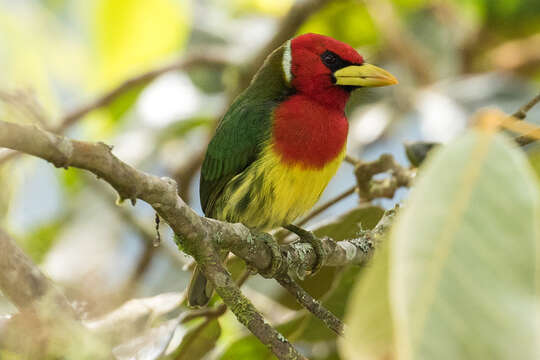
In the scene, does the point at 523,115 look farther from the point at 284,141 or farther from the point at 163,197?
the point at 163,197

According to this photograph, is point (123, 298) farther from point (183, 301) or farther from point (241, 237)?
point (241, 237)

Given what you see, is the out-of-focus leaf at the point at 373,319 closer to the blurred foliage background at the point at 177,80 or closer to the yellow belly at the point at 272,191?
the yellow belly at the point at 272,191

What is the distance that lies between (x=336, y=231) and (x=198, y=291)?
48 cm

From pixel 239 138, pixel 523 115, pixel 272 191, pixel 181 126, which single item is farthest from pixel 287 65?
pixel 181 126

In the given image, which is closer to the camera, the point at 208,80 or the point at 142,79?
the point at 142,79

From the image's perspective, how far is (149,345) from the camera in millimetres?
1807

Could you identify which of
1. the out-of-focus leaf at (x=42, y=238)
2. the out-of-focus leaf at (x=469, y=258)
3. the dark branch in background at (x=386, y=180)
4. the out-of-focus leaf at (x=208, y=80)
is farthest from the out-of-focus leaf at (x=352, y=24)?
the out-of-focus leaf at (x=469, y=258)

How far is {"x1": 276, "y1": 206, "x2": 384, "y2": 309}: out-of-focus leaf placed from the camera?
2295mm

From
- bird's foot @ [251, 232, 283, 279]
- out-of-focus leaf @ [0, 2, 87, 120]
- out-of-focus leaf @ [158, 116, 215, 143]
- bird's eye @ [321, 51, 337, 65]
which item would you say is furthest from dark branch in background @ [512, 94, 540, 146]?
out-of-focus leaf @ [158, 116, 215, 143]

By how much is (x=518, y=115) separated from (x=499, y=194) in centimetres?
130

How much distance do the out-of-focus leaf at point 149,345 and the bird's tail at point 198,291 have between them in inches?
13.9

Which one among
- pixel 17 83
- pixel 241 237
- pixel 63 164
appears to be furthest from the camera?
pixel 17 83

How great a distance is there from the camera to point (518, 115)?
2.07m

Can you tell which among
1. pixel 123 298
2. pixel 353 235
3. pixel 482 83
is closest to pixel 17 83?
pixel 123 298
